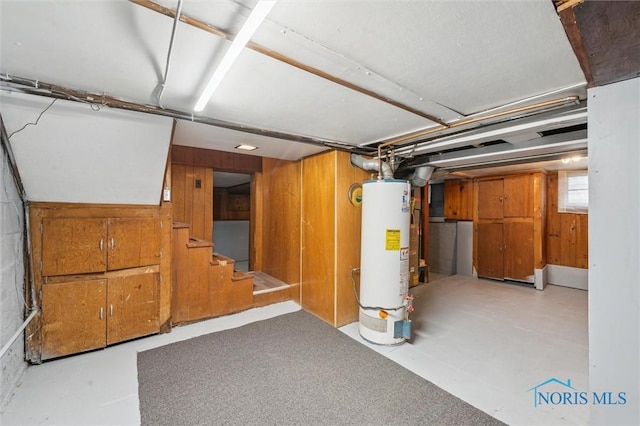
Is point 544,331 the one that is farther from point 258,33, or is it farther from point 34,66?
point 34,66

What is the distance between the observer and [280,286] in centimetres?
384

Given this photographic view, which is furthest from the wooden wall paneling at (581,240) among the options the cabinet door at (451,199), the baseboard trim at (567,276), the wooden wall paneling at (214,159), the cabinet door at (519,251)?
the wooden wall paneling at (214,159)

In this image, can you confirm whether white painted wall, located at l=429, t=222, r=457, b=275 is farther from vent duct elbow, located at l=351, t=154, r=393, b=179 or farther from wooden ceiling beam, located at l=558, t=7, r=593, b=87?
wooden ceiling beam, located at l=558, t=7, r=593, b=87

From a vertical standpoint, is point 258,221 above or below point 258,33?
below

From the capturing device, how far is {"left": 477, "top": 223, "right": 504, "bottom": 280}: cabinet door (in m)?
5.15

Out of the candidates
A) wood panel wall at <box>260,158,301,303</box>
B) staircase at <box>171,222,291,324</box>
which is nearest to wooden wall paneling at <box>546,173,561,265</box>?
wood panel wall at <box>260,158,301,303</box>

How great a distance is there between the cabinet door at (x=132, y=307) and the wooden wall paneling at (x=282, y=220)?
1695mm

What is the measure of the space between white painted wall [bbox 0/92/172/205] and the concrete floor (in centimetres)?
149

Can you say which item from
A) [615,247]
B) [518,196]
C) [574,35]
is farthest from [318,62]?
[518,196]

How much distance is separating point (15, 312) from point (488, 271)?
661 cm

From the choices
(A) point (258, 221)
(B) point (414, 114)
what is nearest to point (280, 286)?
(A) point (258, 221)

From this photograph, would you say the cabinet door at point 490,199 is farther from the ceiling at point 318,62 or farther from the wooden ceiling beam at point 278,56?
the wooden ceiling beam at point 278,56

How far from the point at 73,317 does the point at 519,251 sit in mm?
6491

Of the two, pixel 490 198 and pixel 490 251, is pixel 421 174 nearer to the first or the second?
pixel 490 198
